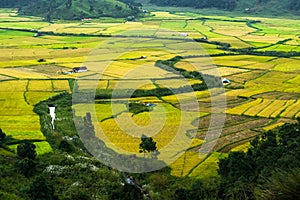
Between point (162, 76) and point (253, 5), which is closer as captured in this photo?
point (162, 76)

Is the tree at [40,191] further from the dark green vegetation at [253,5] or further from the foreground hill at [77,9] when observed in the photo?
the dark green vegetation at [253,5]

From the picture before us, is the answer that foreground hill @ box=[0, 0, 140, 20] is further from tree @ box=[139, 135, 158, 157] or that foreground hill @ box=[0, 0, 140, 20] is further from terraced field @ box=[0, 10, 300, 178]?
tree @ box=[139, 135, 158, 157]

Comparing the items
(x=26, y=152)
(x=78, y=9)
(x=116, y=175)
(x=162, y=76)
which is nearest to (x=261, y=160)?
(x=116, y=175)

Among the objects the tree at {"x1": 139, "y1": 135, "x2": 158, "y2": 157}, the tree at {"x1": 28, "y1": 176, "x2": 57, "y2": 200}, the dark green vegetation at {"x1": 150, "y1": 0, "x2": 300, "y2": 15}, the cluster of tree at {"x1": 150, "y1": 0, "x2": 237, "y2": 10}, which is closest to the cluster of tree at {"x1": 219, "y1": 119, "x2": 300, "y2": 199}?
the tree at {"x1": 139, "y1": 135, "x2": 158, "y2": 157}

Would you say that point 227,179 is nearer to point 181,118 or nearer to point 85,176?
point 85,176

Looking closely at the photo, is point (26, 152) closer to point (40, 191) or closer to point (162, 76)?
point (40, 191)

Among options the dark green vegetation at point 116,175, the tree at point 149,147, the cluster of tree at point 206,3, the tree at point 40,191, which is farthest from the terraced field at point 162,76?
the cluster of tree at point 206,3
